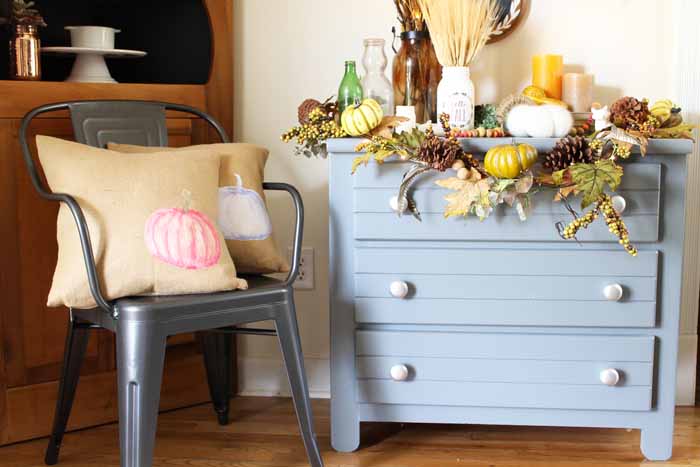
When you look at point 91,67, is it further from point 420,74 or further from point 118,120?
point 420,74

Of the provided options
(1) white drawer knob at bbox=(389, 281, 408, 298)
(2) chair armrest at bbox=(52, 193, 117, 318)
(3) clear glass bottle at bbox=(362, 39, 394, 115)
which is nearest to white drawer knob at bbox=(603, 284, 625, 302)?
(1) white drawer knob at bbox=(389, 281, 408, 298)

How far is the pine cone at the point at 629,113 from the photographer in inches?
80.0

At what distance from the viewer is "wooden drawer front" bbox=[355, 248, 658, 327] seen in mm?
2037

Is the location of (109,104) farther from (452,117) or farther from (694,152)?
(694,152)

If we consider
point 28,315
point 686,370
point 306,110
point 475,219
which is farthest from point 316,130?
point 686,370

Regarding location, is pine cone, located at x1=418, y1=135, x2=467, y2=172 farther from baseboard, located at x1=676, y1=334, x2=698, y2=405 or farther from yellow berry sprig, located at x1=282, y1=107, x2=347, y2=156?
baseboard, located at x1=676, y1=334, x2=698, y2=405

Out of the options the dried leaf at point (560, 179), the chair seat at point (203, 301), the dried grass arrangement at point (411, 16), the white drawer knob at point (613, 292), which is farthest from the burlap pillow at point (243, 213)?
the white drawer knob at point (613, 292)

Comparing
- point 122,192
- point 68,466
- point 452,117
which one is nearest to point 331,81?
point 452,117

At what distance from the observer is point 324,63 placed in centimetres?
251

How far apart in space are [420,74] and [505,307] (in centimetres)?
65

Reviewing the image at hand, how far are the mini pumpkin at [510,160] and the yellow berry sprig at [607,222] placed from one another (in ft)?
0.54

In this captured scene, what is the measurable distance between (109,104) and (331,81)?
2.15 feet

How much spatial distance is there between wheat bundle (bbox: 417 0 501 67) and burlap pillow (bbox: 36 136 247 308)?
0.71 m

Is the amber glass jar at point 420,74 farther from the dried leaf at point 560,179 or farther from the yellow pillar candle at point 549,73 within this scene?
the dried leaf at point 560,179
